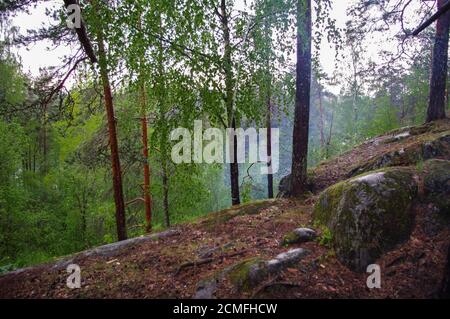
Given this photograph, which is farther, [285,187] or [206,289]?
[285,187]

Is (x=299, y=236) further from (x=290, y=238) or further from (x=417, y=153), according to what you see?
(x=417, y=153)

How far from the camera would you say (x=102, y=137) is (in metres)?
10.7

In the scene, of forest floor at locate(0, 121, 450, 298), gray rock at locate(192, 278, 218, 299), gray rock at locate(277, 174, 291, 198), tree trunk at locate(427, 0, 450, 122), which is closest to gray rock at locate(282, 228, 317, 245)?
forest floor at locate(0, 121, 450, 298)

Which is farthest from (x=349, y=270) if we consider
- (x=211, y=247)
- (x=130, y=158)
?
(x=130, y=158)

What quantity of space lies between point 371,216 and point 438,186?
140 centimetres

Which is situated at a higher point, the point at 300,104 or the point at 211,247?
the point at 300,104

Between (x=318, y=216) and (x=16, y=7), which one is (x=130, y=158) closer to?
(x=16, y=7)

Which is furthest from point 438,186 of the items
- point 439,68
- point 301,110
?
point 439,68

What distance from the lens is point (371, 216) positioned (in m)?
4.68

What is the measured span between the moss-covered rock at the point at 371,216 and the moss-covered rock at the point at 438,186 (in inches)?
8.1

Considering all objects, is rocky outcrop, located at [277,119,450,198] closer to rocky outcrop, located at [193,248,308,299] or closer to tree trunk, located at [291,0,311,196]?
tree trunk, located at [291,0,311,196]

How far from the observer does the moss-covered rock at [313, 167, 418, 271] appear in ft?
15.0

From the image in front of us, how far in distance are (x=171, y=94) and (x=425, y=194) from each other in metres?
4.70
